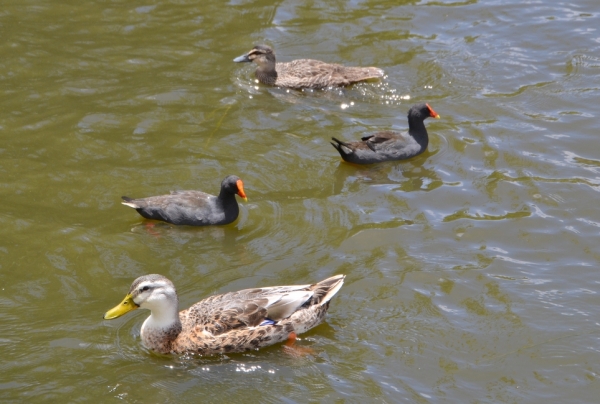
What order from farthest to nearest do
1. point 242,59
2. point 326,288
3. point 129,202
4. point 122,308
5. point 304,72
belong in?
point 242,59 < point 304,72 < point 129,202 < point 326,288 < point 122,308

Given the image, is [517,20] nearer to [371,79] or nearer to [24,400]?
[371,79]

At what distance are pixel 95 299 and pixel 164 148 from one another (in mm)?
3420

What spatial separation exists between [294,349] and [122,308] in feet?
5.45

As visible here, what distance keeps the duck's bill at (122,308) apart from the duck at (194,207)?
2.24 meters

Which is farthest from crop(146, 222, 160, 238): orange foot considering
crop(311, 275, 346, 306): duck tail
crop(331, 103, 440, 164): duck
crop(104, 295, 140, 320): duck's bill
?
crop(331, 103, 440, 164): duck

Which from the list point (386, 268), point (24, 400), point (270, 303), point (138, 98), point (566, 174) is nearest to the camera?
point (24, 400)

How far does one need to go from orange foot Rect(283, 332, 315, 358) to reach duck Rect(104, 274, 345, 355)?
3 centimetres

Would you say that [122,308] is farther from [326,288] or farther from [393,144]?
[393,144]

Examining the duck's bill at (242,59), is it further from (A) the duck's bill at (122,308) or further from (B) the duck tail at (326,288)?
(A) the duck's bill at (122,308)

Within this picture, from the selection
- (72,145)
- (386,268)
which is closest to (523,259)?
(386,268)

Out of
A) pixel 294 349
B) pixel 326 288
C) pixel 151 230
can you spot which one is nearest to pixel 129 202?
pixel 151 230

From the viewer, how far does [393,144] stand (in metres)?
11.8

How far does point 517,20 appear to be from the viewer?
49.5ft

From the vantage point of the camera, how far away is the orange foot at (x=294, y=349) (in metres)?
8.13
